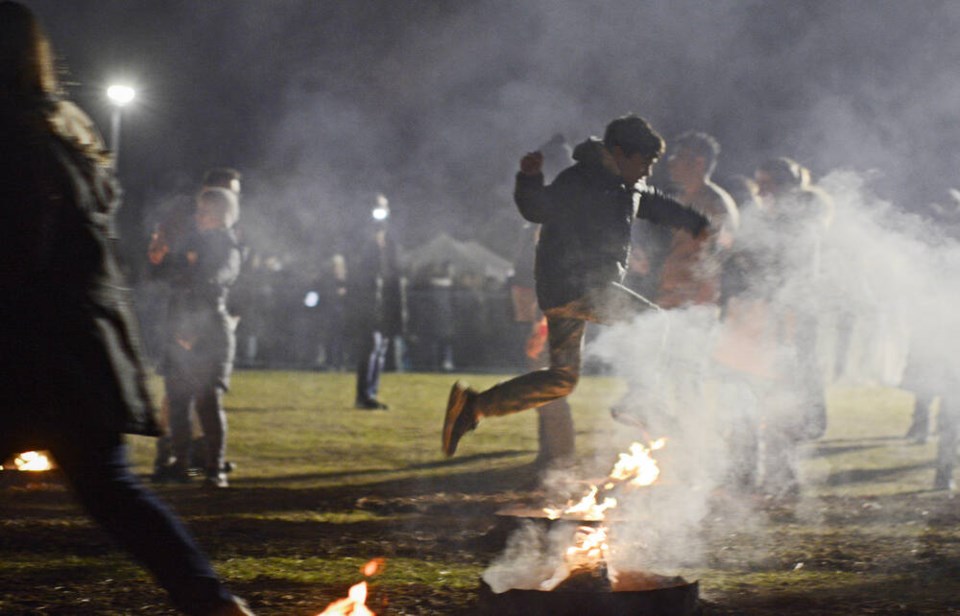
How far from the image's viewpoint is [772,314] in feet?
26.5

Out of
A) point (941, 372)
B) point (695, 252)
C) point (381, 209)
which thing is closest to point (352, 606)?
point (695, 252)

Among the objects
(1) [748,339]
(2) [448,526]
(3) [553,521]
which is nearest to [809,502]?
(1) [748,339]

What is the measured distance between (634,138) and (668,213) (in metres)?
0.48

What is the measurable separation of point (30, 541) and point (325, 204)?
39.8 ft

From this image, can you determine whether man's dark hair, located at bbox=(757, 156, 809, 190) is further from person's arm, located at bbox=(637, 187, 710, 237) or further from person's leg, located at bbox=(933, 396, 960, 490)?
person's leg, located at bbox=(933, 396, 960, 490)

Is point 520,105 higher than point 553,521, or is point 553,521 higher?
point 520,105

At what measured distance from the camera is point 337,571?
5.10m

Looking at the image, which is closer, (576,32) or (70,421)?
(70,421)

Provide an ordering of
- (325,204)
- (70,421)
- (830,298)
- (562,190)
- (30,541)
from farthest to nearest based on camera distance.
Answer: (325,204), (830,298), (562,190), (30,541), (70,421)

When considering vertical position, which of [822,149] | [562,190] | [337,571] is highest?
[822,149]

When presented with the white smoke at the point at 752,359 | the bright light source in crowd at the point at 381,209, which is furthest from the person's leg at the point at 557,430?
the bright light source in crowd at the point at 381,209

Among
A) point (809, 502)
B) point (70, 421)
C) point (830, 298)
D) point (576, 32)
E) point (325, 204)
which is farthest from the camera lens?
point (325, 204)

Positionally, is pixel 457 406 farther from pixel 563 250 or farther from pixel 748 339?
pixel 748 339

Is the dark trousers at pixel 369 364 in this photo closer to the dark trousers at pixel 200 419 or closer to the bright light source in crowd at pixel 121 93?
the dark trousers at pixel 200 419
